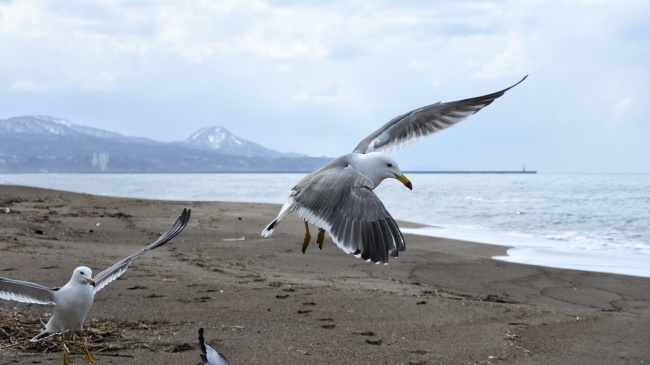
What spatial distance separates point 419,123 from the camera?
6047 millimetres

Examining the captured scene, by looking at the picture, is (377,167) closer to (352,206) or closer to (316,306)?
(352,206)

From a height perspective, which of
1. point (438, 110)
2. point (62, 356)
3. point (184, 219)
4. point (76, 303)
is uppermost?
point (438, 110)

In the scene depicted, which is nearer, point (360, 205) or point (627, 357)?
point (360, 205)

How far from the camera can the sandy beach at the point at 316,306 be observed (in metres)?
5.55

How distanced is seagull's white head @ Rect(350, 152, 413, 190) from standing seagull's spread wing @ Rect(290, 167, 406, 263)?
150 mm

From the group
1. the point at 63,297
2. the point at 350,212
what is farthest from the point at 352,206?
the point at 63,297

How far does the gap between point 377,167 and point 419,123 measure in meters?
1.58

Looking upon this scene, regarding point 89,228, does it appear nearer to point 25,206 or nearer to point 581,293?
point 25,206

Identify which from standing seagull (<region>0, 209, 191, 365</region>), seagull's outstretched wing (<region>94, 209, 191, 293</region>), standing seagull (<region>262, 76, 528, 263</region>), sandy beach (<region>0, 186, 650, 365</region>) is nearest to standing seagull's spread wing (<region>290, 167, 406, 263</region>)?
standing seagull (<region>262, 76, 528, 263</region>)

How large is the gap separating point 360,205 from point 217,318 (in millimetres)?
2818

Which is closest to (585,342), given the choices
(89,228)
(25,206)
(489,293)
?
(489,293)

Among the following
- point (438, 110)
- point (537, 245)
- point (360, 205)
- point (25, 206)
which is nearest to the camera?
point (360, 205)

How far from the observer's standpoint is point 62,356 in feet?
16.9

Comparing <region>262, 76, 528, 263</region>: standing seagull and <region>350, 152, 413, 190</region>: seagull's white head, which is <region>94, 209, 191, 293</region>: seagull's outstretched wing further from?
<region>350, 152, 413, 190</region>: seagull's white head
